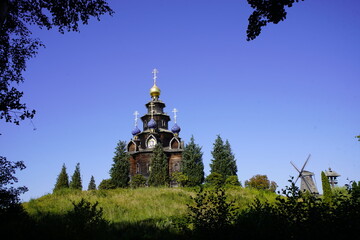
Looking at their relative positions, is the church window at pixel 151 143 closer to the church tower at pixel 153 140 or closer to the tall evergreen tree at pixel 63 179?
the church tower at pixel 153 140

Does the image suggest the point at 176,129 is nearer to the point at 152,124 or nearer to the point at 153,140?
the point at 152,124

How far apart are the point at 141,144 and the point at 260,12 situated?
3697cm

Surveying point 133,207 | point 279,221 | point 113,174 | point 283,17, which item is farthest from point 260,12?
point 113,174

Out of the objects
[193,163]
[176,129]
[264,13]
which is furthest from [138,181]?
[264,13]

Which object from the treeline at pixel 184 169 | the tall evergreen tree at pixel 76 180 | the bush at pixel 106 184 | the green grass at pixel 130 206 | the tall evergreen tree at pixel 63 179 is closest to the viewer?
the green grass at pixel 130 206

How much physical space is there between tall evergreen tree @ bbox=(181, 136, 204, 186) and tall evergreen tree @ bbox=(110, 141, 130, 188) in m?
8.19

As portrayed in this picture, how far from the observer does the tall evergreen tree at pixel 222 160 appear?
3278cm

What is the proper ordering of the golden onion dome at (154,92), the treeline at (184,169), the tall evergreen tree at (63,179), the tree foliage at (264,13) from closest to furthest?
the tree foliage at (264,13) → the treeline at (184,169) → the tall evergreen tree at (63,179) → the golden onion dome at (154,92)

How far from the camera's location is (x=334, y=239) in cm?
472

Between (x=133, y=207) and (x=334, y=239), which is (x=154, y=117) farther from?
(x=334, y=239)

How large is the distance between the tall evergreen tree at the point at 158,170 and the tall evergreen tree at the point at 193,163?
2654 mm

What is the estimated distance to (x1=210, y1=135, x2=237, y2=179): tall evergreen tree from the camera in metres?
32.8

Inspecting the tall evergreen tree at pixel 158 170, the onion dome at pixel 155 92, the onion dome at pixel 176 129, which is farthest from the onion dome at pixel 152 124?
the onion dome at pixel 155 92

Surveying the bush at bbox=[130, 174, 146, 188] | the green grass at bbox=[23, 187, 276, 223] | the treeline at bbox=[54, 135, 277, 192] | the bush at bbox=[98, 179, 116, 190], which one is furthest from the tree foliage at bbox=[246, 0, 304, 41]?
the bush at bbox=[98, 179, 116, 190]
